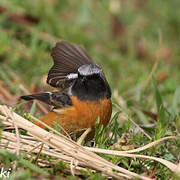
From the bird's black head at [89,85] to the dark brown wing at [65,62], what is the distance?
1.13 ft

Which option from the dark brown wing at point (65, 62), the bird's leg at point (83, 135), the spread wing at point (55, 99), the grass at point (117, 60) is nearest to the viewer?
the bird's leg at point (83, 135)

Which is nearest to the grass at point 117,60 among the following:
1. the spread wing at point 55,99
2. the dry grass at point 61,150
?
the dry grass at point 61,150

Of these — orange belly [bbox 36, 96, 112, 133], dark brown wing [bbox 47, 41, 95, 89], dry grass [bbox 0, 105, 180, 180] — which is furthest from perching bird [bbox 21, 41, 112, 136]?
dry grass [bbox 0, 105, 180, 180]

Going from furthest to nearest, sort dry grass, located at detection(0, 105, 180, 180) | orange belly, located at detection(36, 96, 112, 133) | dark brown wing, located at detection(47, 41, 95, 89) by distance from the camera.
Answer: dark brown wing, located at detection(47, 41, 95, 89)
orange belly, located at detection(36, 96, 112, 133)
dry grass, located at detection(0, 105, 180, 180)

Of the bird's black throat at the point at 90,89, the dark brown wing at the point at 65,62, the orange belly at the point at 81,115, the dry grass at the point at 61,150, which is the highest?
the dark brown wing at the point at 65,62

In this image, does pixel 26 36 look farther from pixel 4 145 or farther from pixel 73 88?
pixel 4 145

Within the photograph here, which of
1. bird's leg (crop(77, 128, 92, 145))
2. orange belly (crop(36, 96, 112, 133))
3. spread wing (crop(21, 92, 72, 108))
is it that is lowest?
bird's leg (crop(77, 128, 92, 145))

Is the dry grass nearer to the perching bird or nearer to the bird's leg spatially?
the bird's leg

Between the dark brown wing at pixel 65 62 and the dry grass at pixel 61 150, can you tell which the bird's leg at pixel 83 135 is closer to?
the dry grass at pixel 61 150

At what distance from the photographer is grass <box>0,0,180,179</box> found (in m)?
3.80

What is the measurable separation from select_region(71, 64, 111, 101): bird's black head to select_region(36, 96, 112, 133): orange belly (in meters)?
0.08

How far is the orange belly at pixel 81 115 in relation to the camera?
154 inches

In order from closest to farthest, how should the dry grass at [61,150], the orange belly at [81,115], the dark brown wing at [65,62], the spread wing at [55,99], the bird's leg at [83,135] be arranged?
1. the dry grass at [61,150]
2. the bird's leg at [83,135]
3. the orange belly at [81,115]
4. the spread wing at [55,99]
5. the dark brown wing at [65,62]

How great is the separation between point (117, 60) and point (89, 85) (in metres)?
3.69
